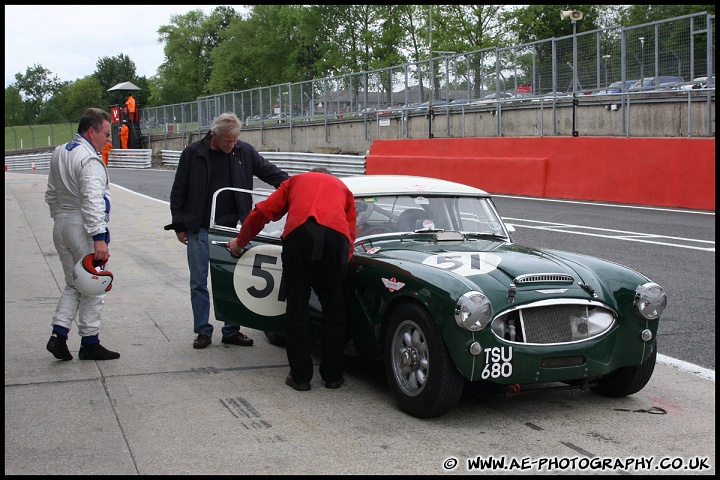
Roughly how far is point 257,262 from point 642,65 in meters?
16.7

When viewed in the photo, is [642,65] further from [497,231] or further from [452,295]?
[452,295]

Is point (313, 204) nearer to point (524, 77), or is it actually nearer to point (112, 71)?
point (524, 77)

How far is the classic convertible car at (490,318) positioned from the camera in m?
4.57

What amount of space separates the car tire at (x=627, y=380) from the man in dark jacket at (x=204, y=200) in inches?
108

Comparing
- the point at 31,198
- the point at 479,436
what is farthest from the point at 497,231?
the point at 31,198

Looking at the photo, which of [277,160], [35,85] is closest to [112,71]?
[35,85]

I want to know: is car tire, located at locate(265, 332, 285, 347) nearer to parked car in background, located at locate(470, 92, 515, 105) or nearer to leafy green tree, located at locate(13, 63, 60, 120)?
parked car in background, located at locate(470, 92, 515, 105)

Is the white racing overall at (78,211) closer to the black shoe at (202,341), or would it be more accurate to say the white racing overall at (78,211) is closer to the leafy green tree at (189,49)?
the black shoe at (202,341)

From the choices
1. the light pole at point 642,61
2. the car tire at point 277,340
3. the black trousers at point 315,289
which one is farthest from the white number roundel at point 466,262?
the light pole at point 642,61

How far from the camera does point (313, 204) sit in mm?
5324

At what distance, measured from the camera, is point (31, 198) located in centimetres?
2223

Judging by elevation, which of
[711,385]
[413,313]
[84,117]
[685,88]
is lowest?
[711,385]

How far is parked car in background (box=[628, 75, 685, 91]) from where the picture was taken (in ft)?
64.2

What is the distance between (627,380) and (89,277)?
11.6ft
